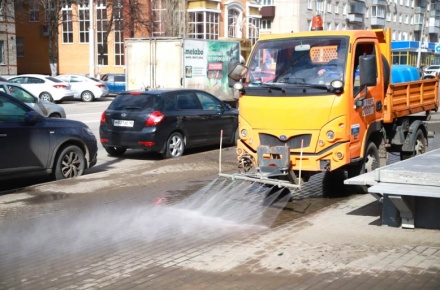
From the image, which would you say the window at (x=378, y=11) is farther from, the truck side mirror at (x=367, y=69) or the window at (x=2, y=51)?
the truck side mirror at (x=367, y=69)

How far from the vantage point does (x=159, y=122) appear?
45.1 feet

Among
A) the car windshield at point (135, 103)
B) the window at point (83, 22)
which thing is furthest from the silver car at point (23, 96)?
the window at point (83, 22)

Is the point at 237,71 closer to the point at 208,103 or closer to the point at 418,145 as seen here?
the point at 418,145

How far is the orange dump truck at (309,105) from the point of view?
344 inches

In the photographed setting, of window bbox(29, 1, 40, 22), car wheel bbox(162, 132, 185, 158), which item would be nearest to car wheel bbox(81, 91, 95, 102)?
window bbox(29, 1, 40, 22)

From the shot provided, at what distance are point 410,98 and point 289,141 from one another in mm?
3702

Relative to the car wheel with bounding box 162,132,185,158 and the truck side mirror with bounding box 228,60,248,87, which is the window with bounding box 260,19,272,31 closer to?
the car wheel with bounding box 162,132,185,158

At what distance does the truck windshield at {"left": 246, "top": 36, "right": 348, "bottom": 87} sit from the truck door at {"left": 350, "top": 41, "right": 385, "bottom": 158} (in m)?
0.28

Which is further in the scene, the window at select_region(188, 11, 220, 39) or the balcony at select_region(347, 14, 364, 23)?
the balcony at select_region(347, 14, 364, 23)

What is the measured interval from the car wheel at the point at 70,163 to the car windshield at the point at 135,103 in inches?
105

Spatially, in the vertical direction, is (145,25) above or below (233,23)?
below

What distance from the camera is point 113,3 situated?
54594 mm

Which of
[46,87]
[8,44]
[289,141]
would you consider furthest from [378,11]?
[289,141]

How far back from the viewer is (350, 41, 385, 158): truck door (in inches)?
354
